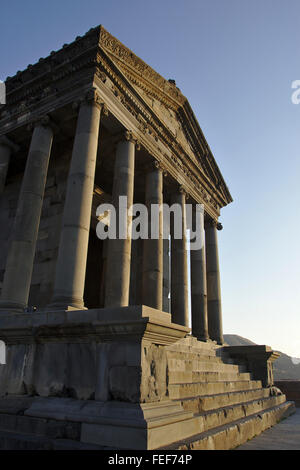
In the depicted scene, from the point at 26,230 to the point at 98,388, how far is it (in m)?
7.67

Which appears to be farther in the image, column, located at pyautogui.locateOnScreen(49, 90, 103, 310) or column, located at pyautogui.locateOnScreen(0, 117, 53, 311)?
column, located at pyautogui.locateOnScreen(0, 117, 53, 311)

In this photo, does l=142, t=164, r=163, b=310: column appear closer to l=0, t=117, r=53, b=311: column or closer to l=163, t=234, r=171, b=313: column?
l=163, t=234, r=171, b=313: column

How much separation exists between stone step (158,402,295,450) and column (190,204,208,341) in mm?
8559

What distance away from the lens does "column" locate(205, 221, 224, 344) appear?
69.8 feet

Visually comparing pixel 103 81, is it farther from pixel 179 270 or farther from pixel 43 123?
pixel 179 270

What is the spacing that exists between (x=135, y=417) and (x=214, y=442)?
2.13m

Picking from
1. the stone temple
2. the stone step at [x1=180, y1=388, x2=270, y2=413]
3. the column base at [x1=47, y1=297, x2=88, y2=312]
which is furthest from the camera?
the column base at [x1=47, y1=297, x2=88, y2=312]

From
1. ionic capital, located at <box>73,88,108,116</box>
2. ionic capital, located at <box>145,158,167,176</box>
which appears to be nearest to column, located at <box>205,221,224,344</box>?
ionic capital, located at <box>145,158,167,176</box>

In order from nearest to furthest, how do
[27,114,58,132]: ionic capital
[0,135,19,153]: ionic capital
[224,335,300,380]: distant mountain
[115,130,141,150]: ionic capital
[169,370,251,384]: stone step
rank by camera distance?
[169,370,251,384]: stone step
[27,114,58,132]: ionic capital
[115,130,141,150]: ionic capital
[0,135,19,153]: ionic capital
[224,335,300,380]: distant mountain

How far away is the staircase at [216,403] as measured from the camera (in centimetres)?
691

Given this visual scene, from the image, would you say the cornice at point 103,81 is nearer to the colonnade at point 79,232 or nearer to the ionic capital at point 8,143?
the ionic capital at point 8,143

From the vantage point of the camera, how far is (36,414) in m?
6.39

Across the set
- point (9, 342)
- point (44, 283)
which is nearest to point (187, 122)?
point (44, 283)
